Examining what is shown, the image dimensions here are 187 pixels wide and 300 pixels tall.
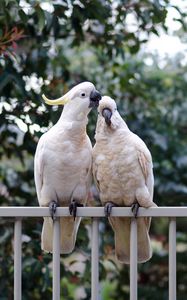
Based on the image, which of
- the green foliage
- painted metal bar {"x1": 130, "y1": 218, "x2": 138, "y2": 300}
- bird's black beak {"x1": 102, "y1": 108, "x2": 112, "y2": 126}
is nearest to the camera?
painted metal bar {"x1": 130, "y1": 218, "x2": 138, "y2": 300}

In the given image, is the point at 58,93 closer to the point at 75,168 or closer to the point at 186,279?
the point at 75,168

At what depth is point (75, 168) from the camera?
1974mm

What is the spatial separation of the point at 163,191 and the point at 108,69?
78 centimetres

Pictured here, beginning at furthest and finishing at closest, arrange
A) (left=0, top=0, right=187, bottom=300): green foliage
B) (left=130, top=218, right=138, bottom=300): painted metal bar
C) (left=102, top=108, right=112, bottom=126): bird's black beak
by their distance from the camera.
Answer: (left=0, top=0, right=187, bottom=300): green foliage
(left=102, top=108, right=112, bottom=126): bird's black beak
(left=130, top=218, right=138, bottom=300): painted metal bar

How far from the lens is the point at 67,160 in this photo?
197 centimetres

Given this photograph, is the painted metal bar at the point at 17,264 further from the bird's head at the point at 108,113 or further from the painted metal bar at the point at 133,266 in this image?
the bird's head at the point at 108,113

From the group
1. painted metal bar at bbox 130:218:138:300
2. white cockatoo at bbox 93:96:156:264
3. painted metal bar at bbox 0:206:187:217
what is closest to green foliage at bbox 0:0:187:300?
white cockatoo at bbox 93:96:156:264

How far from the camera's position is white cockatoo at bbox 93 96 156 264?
195 cm

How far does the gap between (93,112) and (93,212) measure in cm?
114

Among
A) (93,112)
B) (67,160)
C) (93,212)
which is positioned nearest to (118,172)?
(67,160)

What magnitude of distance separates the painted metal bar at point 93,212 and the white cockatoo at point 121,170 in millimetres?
186

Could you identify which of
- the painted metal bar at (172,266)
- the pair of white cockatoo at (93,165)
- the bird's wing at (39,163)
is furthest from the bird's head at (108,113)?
the painted metal bar at (172,266)

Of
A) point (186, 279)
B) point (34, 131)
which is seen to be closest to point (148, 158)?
point (34, 131)

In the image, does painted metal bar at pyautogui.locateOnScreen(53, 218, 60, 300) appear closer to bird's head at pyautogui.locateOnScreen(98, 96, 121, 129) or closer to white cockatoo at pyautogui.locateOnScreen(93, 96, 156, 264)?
white cockatoo at pyautogui.locateOnScreen(93, 96, 156, 264)
